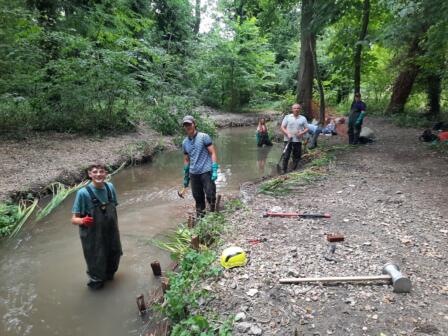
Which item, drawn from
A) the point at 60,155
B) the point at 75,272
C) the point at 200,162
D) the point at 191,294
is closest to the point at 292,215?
the point at 200,162

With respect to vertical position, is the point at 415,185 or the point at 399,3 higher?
the point at 399,3

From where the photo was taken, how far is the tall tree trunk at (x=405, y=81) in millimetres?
16859

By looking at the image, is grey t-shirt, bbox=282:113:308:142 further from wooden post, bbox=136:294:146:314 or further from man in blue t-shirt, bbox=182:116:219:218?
wooden post, bbox=136:294:146:314

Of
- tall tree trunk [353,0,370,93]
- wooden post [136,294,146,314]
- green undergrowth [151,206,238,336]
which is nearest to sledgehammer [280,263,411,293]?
green undergrowth [151,206,238,336]

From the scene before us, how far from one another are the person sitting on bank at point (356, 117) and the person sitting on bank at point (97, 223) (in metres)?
8.89

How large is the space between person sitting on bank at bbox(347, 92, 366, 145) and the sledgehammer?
8.15 meters

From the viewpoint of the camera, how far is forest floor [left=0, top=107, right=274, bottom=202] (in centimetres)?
859

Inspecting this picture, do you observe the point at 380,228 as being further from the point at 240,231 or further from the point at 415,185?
the point at 415,185

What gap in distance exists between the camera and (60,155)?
10.9 metres

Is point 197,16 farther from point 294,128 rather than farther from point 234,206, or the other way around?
point 234,206

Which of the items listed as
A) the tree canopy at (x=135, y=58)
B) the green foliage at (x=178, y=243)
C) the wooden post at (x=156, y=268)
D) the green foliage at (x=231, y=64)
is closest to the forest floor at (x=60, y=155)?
the tree canopy at (x=135, y=58)

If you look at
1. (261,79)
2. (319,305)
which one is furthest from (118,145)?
(261,79)

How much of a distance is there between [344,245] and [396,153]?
23.3 feet

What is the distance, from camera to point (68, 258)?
6.00 metres
